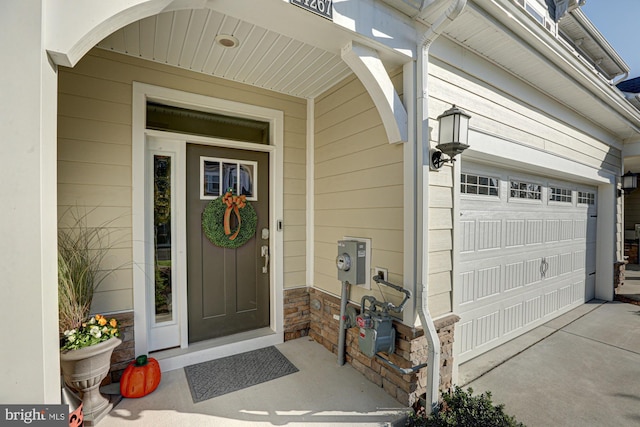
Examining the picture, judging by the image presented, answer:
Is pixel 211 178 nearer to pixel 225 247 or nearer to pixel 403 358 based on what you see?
pixel 225 247

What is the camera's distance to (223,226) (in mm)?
2795

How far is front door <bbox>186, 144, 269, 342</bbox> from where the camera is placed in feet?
8.88

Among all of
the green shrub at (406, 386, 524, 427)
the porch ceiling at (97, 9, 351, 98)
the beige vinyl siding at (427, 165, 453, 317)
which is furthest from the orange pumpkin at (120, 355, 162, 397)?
the porch ceiling at (97, 9, 351, 98)

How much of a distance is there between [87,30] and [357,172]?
6.41ft

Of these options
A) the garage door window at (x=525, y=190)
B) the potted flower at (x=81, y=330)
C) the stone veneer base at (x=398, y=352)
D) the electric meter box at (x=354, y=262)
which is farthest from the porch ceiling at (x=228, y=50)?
the garage door window at (x=525, y=190)

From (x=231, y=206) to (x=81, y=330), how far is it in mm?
1473

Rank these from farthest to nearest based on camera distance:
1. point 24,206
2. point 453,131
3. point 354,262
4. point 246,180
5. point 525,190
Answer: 1. point 525,190
2. point 246,180
3. point 354,262
4. point 453,131
5. point 24,206

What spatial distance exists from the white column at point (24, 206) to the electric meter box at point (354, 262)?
1.90m

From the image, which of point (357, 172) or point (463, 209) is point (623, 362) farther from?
point (357, 172)

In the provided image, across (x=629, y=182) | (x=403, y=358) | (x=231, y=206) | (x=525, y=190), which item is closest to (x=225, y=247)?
(x=231, y=206)

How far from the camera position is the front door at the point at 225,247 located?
271 cm

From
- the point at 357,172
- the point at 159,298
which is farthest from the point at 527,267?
the point at 159,298

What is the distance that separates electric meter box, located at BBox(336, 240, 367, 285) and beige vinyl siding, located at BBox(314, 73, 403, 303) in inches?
3.5

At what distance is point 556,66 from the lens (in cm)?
286
